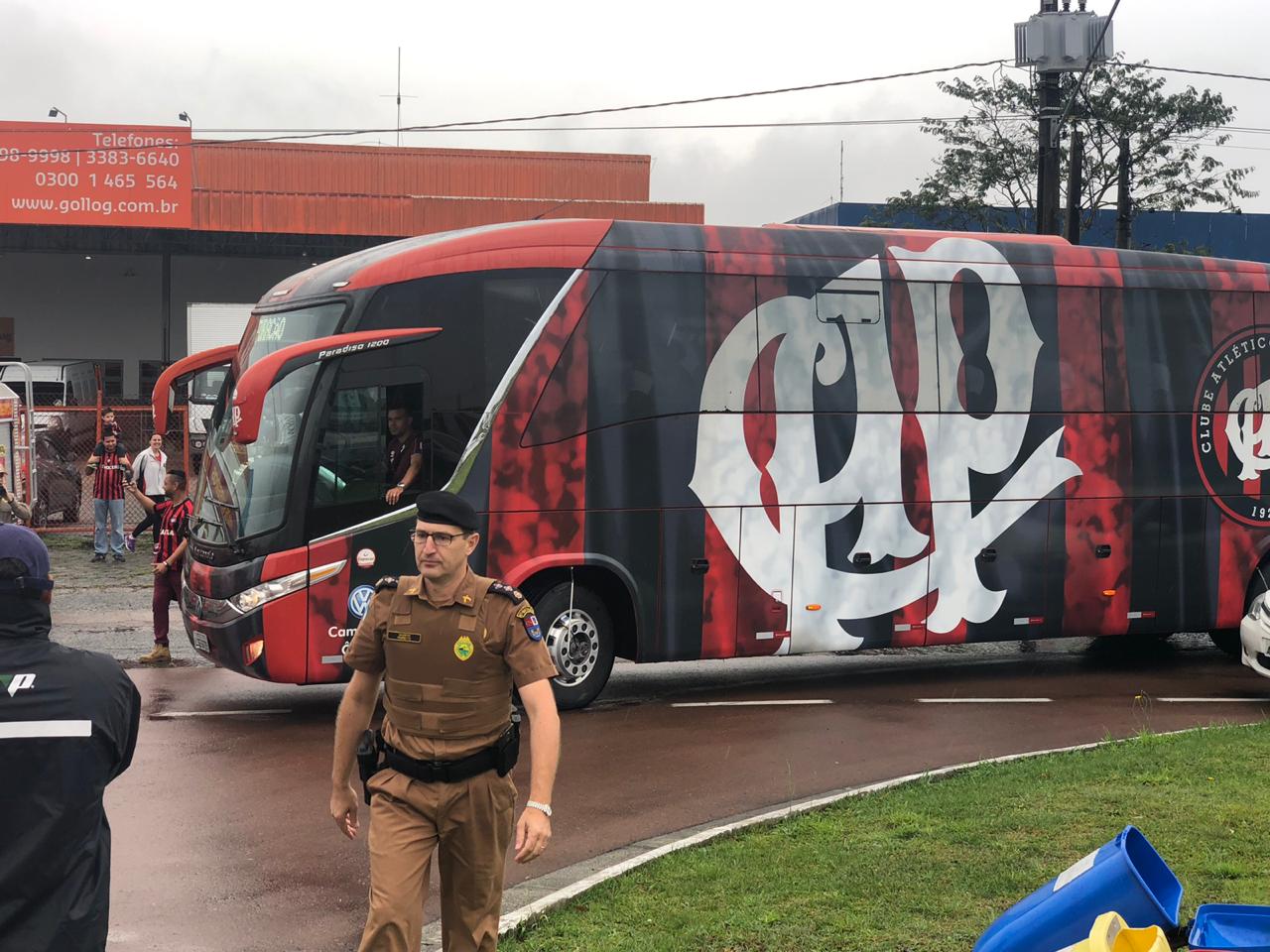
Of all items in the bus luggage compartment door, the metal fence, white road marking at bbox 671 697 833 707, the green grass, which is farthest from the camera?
the metal fence

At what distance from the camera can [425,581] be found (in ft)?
17.0

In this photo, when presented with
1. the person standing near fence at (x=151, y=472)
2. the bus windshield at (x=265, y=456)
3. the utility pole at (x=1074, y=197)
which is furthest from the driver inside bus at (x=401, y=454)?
the utility pole at (x=1074, y=197)

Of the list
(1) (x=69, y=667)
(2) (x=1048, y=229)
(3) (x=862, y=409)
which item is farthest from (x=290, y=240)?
(1) (x=69, y=667)

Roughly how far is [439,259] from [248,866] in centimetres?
506

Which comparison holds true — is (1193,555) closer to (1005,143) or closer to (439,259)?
(439,259)

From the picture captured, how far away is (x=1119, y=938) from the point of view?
3312mm

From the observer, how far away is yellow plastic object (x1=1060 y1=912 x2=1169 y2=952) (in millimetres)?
3264

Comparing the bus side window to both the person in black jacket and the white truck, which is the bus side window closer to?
the person in black jacket

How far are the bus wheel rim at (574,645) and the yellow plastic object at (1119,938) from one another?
8375 millimetres

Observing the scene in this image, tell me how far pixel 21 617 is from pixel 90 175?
39396 mm

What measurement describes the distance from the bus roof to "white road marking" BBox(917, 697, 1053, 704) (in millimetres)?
3673

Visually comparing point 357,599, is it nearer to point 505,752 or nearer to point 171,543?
point 171,543

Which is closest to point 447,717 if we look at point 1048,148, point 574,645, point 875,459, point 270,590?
point 270,590

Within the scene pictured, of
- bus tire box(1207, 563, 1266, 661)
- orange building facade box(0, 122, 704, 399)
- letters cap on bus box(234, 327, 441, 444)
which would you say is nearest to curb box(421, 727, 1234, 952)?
letters cap on bus box(234, 327, 441, 444)
